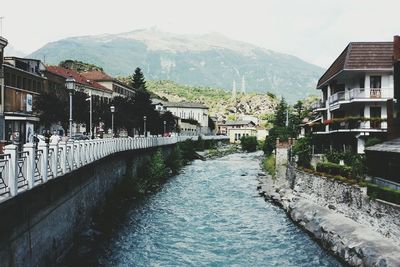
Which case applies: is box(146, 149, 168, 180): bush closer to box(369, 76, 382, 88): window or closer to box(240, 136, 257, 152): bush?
box(369, 76, 382, 88): window

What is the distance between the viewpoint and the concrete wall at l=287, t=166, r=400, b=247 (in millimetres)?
21344

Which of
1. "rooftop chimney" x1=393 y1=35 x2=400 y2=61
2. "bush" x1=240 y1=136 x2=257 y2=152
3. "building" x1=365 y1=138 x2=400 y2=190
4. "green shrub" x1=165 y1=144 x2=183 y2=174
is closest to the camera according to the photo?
"building" x1=365 y1=138 x2=400 y2=190

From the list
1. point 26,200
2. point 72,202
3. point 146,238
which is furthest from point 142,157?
point 26,200

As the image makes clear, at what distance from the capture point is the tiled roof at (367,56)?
45.2 m

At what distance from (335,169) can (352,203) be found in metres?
5.52

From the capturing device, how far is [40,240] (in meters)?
16.5

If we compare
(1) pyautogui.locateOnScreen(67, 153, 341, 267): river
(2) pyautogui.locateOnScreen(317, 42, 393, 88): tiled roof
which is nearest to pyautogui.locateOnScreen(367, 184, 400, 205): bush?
(1) pyautogui.locateOnScreen(67, 153, 341, 267): river

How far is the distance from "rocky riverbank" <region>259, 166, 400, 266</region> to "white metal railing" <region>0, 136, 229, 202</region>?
1301 centimetres

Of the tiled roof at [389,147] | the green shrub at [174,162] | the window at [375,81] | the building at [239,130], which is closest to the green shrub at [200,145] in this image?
the green shrub at [174,162]

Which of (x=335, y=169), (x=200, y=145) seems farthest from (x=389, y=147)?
(x=200, y=145)

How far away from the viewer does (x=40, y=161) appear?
55.1 ft

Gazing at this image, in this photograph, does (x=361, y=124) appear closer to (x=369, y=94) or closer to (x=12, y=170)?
(x=369, y=94)

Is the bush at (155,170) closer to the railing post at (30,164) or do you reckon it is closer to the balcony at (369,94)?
the balcony at (369,94)

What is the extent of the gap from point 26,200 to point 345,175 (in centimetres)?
2124
